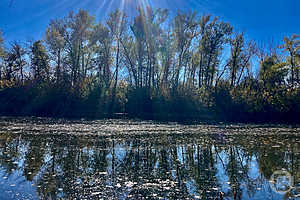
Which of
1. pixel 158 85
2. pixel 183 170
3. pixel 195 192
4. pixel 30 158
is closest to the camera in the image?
pixel 195 192

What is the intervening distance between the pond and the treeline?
62.3ft

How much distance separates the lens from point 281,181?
6535mm

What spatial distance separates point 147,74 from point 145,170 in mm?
29128

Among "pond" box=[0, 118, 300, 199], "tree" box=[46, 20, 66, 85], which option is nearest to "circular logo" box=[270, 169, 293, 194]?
"pond" box=[0, 118, 300, 199]

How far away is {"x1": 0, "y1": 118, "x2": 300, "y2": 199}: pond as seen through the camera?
555 centimetres

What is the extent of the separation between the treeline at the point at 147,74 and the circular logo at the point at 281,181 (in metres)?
21.9

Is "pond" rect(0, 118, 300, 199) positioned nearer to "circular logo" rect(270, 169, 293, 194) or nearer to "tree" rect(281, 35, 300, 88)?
"circular logo" rect(270, 169, 293, 194)

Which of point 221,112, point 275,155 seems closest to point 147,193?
point 275,155

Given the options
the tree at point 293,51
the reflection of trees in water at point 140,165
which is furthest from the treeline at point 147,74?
the reflection of trees in water at point 140,165

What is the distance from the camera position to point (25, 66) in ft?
129

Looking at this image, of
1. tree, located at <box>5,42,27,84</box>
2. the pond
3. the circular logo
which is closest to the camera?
the pond

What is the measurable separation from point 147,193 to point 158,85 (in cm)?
2977

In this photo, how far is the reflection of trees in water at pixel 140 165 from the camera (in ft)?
18.9

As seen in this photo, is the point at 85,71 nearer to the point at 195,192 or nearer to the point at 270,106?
the point at 270,106
